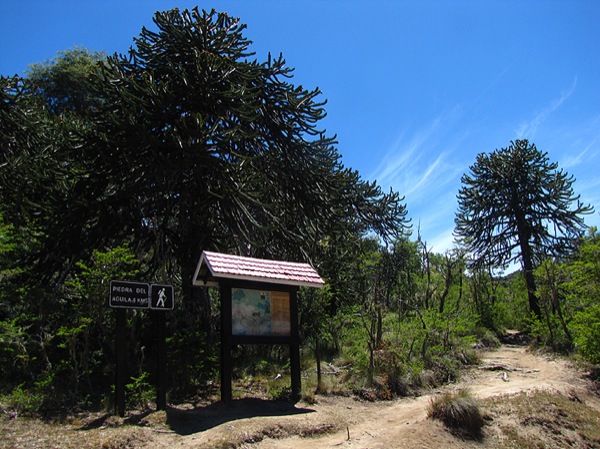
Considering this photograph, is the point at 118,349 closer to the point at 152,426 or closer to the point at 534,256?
the point at 152,426

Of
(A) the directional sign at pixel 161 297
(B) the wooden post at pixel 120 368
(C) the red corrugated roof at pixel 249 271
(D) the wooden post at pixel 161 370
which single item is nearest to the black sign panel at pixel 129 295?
(A) the directional sign at pixel 161 297

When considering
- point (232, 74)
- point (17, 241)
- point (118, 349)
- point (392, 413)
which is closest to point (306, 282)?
point (392, 413)

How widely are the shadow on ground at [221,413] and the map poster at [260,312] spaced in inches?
50.5

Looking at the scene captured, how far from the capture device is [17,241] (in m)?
11.7

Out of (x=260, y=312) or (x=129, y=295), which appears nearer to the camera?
(x=129, y=295)

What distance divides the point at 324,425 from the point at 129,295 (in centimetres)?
381

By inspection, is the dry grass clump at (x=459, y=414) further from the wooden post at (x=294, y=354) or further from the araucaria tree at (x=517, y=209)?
the araucaria tree at (x=517, y=209)

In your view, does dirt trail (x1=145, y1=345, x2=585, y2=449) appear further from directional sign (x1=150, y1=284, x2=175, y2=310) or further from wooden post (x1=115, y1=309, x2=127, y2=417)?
directional sign (x1=150, y1=284, x2=175, y2=310)

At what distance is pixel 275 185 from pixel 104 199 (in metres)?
4.72

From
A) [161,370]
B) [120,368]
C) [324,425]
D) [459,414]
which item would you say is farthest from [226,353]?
[459,414]

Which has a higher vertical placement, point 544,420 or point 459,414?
point 459,414

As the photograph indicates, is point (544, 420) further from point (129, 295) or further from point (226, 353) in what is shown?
point (129, 295)

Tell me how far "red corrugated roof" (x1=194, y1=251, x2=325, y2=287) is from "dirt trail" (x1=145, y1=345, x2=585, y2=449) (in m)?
2.31

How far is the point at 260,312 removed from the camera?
9438mm
